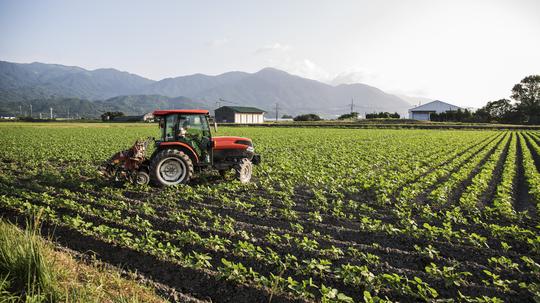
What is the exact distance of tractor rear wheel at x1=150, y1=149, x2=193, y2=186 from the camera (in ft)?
29.9

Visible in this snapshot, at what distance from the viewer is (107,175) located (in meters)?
9.47

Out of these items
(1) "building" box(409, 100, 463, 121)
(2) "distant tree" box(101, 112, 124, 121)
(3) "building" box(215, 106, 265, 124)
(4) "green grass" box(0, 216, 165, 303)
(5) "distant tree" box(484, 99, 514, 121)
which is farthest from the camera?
(2) "distant tree" box(101, 112, 124, 121)

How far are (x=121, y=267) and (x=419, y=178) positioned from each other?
10.1m

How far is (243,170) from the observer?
10.2m

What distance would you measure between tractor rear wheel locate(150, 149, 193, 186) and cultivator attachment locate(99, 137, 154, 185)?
1.76 feet

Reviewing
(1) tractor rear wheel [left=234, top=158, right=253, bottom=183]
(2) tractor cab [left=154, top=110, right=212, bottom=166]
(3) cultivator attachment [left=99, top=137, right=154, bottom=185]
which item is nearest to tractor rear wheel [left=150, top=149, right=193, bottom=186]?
(2) tractor cab [left=154, top=110, right=212, bottom=166]

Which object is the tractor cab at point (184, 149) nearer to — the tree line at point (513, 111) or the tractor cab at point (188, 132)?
the tractor cab at point (188, 132)

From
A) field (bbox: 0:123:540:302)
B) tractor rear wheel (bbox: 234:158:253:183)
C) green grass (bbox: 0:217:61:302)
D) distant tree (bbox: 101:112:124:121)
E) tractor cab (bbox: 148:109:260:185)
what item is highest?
distant tree (bbox: 101:112:124:121)

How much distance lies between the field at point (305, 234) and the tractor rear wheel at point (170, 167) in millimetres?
353

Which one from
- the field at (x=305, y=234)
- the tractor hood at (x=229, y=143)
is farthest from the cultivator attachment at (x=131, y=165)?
the tractor hood at (x=229, y=143)

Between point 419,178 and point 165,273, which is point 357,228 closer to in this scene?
point 165,273

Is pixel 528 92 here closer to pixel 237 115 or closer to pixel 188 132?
pixel 237 115

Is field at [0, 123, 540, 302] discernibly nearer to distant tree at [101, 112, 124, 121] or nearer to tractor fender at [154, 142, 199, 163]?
tractor fender at [154, 142, 199, 163]

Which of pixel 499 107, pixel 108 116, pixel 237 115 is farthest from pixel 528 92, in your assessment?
pixel 108 116
